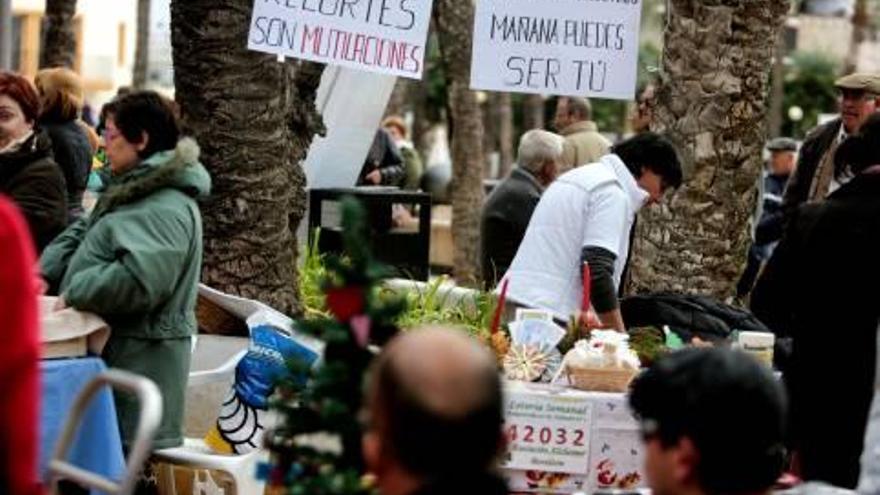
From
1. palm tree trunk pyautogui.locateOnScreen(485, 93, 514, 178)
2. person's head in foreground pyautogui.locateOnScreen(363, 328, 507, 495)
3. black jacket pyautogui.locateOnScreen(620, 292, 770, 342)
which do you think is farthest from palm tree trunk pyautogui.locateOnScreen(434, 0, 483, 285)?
person's head in foreground pyautogui.locateOnScreen(363, 328, 507, 495)

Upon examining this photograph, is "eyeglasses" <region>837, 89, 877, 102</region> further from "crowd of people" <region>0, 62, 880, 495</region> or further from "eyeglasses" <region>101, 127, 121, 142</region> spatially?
"eyeglasses" <region>101, 127, 121, 142</region>

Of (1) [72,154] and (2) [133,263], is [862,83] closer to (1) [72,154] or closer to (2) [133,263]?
(1) [72,154]

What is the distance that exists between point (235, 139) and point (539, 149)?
8.89ft

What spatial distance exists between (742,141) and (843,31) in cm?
6617

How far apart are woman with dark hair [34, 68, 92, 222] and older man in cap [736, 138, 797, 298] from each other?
3741 millimetres

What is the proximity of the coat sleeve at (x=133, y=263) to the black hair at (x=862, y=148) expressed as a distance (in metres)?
2.18

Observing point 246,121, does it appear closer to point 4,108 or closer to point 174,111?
point 4,108

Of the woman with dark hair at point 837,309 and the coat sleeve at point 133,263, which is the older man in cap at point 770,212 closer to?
the woman with dark hair at point 837,309

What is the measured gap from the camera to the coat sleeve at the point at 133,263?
744cm

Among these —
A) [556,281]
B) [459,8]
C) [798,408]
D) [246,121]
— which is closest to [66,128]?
[246,121]

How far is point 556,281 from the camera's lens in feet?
29.9

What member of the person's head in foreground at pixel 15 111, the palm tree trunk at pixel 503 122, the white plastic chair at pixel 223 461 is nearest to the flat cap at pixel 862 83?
the white plastic chair at pixel 223 461

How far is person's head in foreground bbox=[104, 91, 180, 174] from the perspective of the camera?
→ 7625 mm

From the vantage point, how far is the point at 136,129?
7656mm
